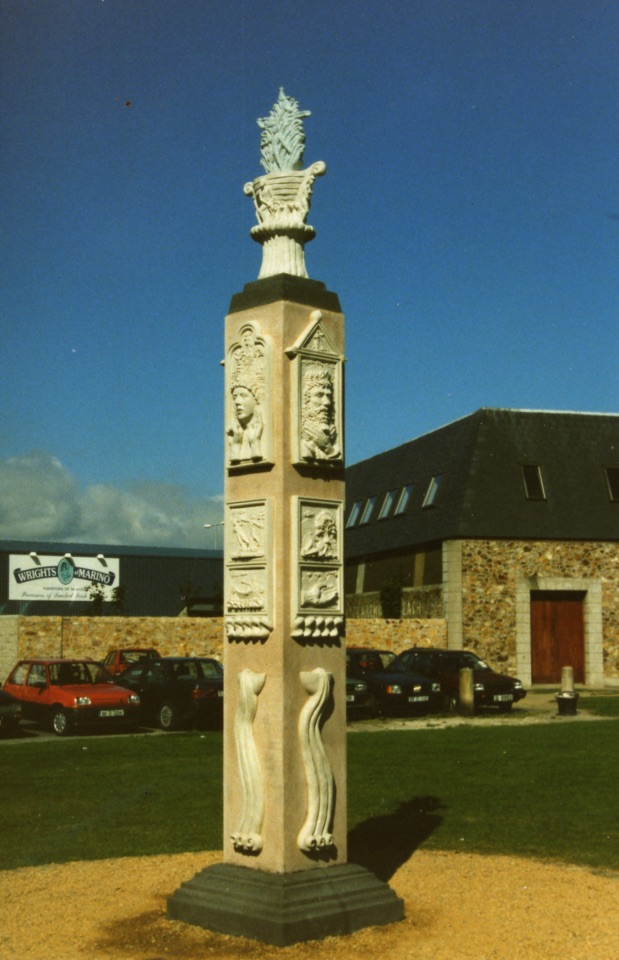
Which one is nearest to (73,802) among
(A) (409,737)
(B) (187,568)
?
(A) (409,737)

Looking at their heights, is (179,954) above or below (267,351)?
below

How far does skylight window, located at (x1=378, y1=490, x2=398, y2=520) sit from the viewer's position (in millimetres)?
42562

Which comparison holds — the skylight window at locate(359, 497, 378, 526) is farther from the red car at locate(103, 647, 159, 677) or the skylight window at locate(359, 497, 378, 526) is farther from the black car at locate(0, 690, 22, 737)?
the black car at locate(0, 690, 22, 737)

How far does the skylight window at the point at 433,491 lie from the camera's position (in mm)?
38500

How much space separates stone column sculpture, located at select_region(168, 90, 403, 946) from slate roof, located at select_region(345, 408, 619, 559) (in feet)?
91.3

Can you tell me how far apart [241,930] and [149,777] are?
8.69m

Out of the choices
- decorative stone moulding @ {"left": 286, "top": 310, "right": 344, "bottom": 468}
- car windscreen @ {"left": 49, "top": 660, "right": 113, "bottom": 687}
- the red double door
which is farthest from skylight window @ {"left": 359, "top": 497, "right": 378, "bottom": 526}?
decorative stone moulding @ {"left": 286, "top": 310, "right": 344, "bottom": 468}

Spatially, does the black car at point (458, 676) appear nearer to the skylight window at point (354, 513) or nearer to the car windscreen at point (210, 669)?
the car windscreen at point (210, 669)

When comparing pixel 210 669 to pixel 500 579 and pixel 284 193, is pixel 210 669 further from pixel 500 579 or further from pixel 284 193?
pixel 284 193

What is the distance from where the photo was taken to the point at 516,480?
37.0m

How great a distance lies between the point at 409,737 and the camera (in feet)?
70.0

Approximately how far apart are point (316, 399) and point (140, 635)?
27.6m

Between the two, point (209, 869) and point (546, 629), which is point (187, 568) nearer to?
point (546, 629)

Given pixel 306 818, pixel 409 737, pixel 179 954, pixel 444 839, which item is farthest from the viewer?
pixel 409 737
